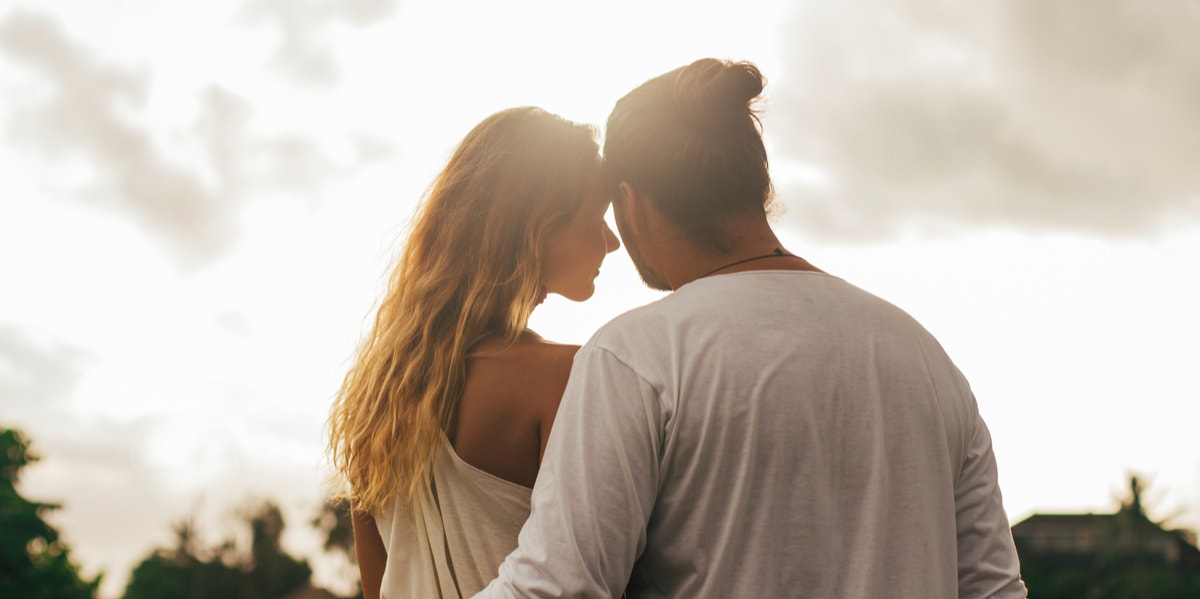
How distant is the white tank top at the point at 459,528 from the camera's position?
8.34 ft

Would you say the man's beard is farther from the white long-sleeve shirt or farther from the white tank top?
the white tank top

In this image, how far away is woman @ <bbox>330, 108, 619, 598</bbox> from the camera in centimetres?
253

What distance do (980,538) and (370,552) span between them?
1613 millimetres

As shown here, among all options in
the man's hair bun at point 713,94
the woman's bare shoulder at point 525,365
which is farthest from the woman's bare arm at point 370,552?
the man's hair bun at point 713,94

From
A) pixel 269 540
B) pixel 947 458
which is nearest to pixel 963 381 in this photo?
pixel 947 458

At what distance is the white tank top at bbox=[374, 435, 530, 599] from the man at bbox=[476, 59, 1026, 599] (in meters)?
0.56

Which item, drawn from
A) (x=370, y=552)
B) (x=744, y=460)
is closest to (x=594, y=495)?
(x=744, y=460)

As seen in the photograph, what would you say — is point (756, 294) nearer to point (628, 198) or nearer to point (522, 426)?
point (628, 198)

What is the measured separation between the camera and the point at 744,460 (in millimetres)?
1918

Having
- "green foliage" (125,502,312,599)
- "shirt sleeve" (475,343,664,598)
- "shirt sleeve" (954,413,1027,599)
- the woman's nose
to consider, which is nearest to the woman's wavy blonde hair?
the woman's nose

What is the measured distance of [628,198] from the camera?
2221 mm

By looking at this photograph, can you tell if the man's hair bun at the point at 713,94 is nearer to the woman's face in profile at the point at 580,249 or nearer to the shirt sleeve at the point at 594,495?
the shirt sleeve at the point at 594,495

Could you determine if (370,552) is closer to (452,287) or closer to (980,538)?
(452,287)

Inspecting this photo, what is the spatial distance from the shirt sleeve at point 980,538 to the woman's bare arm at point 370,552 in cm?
152
